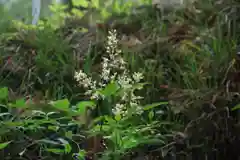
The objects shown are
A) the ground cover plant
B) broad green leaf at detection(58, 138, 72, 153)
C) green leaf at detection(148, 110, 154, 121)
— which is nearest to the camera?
broad green leaf at detection(58, 138, 72, 153)

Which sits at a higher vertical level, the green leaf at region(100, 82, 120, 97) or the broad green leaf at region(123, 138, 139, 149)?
the green leaf at region(100, 82, 120, 97)

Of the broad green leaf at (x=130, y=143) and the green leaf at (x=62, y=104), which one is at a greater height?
the green leaf at (x=62, y=104)

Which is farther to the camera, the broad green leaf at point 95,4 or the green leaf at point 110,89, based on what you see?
the broad green leaf at point 95,4

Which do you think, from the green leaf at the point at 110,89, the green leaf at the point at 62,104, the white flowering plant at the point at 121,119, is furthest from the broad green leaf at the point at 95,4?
the green leaf at the point at 62,104

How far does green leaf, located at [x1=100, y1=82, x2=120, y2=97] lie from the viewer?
162 centimetres

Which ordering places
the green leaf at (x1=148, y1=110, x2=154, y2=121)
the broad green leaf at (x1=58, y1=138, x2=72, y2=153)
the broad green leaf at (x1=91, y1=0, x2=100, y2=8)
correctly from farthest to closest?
the broad green leaf at (x1=91, y1=0, x2=100, y2=8), the green leaf at (x1=148, y1=110, x2=154, y2=121), the broad green leaf at (x1=58, y1=138, x2=72, y2=153)

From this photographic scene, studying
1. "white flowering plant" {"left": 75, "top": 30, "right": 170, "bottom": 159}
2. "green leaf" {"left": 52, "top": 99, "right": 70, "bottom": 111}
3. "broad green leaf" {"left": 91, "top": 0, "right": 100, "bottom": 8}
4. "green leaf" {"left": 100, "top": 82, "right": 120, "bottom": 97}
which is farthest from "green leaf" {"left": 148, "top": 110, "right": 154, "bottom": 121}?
"broad green leaf" {"left": 91, "top": 0, "right": 100, "bottom": 8}

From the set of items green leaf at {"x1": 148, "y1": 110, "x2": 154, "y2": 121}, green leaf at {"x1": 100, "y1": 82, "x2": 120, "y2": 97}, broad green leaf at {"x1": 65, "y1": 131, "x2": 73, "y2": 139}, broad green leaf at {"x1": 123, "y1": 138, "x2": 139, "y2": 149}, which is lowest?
broad green leaf at {"x1": 123, "y1": 138, "x2": 139, "y2": 149}

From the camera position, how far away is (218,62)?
1849mm

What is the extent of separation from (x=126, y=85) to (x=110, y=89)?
0.37ft

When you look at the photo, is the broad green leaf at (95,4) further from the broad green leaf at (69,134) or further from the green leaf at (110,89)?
the broad green leaf at (69,134)

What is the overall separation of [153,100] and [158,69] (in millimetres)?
172

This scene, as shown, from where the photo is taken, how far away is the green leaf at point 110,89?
5.32 feet

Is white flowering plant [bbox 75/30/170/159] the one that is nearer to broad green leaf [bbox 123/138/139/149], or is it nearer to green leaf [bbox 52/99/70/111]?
broad green leaf [bbox 123/138/139/149]
